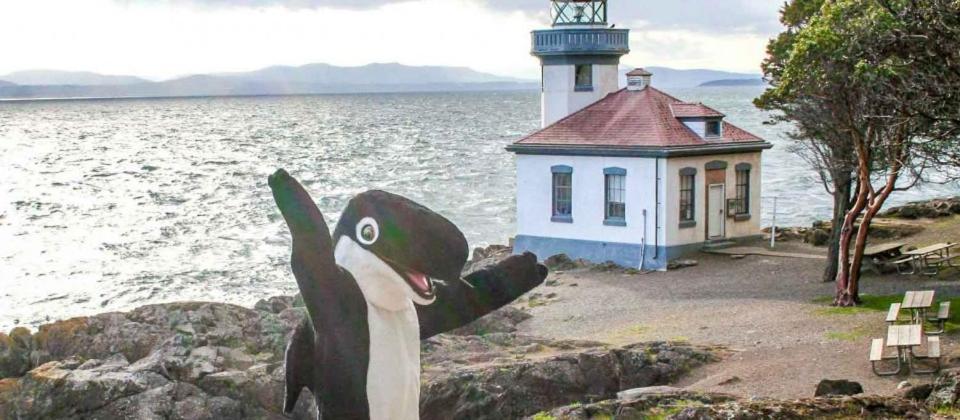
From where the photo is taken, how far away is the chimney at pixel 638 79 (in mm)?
33156

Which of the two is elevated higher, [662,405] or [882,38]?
[882,38]

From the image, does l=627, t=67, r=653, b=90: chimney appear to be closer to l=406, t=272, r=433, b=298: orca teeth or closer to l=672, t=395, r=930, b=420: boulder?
l=672, t=395, r=930, b=420: boulder

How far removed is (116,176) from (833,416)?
7241 cm

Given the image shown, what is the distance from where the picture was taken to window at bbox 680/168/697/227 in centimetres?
3069

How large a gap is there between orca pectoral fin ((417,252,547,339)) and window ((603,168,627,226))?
20240 millimetres

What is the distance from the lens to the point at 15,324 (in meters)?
31.8

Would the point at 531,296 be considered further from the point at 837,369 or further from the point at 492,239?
the point at 492,239

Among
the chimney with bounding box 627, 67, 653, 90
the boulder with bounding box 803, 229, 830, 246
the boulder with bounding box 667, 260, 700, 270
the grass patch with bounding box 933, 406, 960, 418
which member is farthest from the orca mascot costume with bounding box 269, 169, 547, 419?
the boulder with bounding box 803, 229, 830, 246

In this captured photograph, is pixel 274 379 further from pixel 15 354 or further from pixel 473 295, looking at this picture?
pixel 473 295

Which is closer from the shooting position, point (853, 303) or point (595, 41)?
point (853, 303)

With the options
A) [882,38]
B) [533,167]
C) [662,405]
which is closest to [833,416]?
[662,405]

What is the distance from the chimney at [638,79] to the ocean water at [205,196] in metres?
10.6

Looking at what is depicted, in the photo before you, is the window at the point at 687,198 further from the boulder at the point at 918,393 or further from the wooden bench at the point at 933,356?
the boulder at the point at 918,393

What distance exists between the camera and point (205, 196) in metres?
65.2
